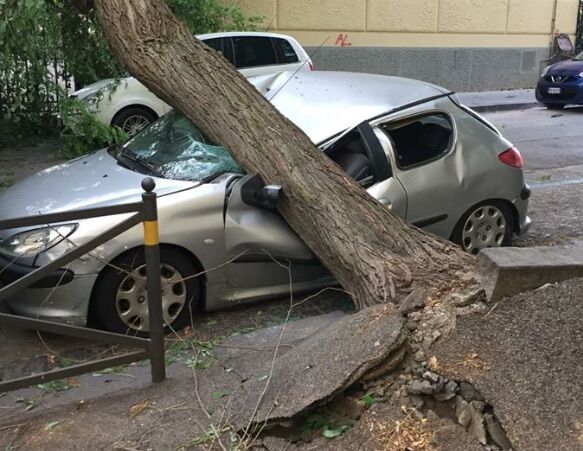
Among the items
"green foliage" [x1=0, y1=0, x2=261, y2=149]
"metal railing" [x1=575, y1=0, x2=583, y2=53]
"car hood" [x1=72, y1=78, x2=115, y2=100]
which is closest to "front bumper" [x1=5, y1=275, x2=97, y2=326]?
"green foliage" [x1=0, y1=0, x2=261, y2=149]

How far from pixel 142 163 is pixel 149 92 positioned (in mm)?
5151

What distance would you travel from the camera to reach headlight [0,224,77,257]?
390 cm

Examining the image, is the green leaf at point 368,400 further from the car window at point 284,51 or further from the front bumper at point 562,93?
the front bumper at point 562,93

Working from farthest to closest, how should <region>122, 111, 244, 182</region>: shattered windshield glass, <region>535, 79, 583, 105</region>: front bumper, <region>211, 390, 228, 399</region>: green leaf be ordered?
<region>535, 79, 583, 105</region>: front bumper → <region>122, 111, 244, 182</region>: shattered windshield glass → <region>211, 390, 228, 399</region>: green leaf

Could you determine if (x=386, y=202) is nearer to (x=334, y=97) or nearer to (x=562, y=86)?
(x=334, y=97)

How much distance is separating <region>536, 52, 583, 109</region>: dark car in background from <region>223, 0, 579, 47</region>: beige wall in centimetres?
310

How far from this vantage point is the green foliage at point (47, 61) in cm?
707

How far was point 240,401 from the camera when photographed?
3.26 metres

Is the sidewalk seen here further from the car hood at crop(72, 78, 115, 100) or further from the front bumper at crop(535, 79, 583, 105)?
the car hood at crop(72, 78, 115, 100)

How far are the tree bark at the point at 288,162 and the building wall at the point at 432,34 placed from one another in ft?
34.8

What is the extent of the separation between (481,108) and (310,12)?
14.7 feet

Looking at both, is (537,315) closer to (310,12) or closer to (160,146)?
(160,146)

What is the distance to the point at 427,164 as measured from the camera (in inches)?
194

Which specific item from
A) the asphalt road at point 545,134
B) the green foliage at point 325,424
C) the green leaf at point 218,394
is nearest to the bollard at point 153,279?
the green leaf at point 218,394
